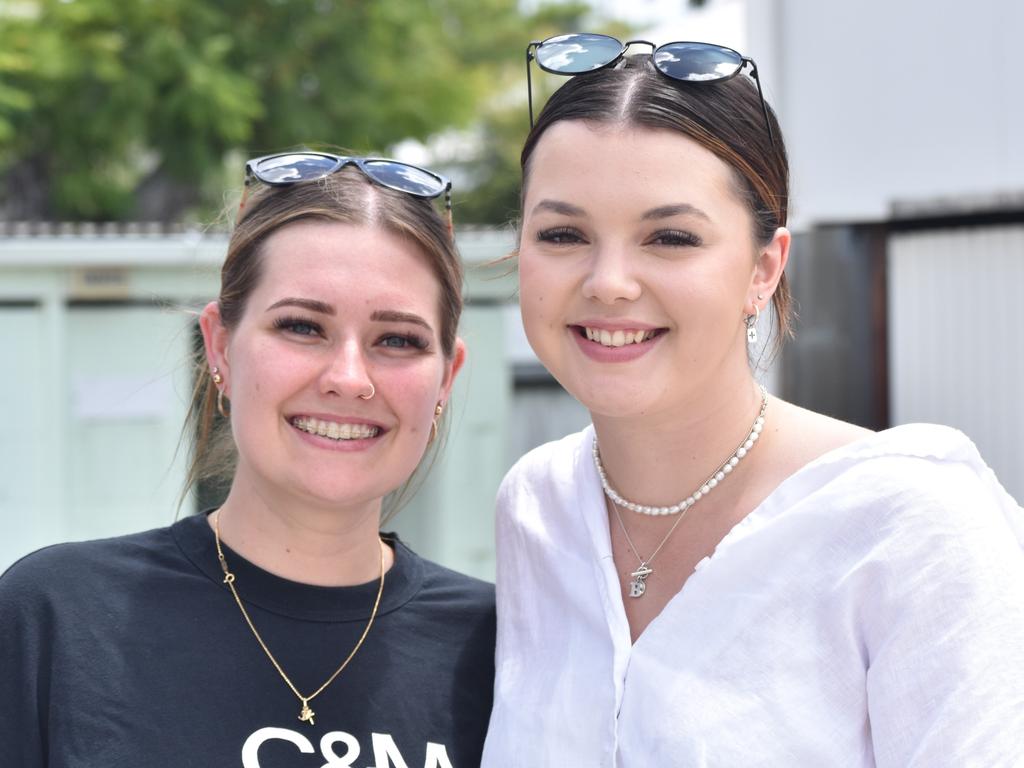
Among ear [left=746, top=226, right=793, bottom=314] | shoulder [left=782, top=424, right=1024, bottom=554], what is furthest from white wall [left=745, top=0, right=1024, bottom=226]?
shoulder [left=782, top=424, right=1024, bottom=554]

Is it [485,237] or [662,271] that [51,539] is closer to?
[485,237]

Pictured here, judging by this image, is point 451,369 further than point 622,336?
Yes

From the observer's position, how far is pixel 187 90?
12.9 meters

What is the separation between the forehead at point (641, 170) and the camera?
2197 millimetres

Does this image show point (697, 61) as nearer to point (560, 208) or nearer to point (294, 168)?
point (560, 208)

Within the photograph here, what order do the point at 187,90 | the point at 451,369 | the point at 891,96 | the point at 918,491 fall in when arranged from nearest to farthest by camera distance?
the point at 918,491 < the point at 451,369 < the point at 891,96 < the point at 187,90

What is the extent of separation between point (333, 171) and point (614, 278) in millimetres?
732

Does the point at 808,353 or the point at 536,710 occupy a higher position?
the point at 536,710

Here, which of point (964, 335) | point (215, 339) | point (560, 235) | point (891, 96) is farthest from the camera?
point (891, 96)

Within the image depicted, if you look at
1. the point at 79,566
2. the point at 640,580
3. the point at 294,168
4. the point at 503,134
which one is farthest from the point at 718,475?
the point at 503,134

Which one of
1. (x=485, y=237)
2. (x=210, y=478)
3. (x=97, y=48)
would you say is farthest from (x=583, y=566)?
(x=97, y=48)

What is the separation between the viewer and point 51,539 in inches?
236

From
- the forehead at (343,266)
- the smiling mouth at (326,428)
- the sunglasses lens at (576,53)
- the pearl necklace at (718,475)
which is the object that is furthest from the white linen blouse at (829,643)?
the sunglasses lens at (576,53)

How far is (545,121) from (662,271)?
39 cm
